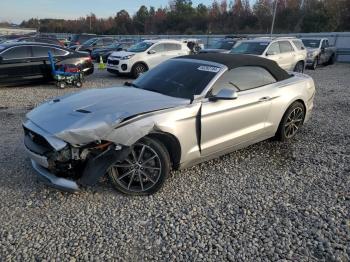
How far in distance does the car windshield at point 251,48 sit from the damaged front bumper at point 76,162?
10.4m

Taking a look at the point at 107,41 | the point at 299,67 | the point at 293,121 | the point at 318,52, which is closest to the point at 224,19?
the point at 107,41

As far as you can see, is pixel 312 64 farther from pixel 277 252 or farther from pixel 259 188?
pixel 277 252

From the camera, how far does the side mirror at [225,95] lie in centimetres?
399

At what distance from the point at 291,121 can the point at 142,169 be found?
3.05 metres

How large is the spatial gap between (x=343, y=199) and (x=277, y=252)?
143 cm

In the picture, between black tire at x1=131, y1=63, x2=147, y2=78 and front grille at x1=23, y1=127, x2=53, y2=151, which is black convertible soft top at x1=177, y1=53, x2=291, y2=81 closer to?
front grille at x1=23, y1=127, x2=53, y2=151

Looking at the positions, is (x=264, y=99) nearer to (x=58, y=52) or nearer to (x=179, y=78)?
(x=179, y=78)

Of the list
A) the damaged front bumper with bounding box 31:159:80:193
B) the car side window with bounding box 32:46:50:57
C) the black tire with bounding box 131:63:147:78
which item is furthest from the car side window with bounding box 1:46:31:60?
the damaged front bumper with bounding box 31:159:80:193

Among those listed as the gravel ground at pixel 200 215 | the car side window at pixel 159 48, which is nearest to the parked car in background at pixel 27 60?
the car side window at pixel 159 48

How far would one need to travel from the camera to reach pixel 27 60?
10.6 meters

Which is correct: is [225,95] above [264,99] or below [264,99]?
above

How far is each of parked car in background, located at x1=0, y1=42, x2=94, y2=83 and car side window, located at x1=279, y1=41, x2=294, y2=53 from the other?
8.22 meters

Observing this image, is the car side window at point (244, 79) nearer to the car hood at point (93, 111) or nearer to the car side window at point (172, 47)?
the car hood at point (93, 111)

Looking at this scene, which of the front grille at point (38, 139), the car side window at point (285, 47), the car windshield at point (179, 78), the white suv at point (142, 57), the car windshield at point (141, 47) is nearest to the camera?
the front grille at point (38, 139)
